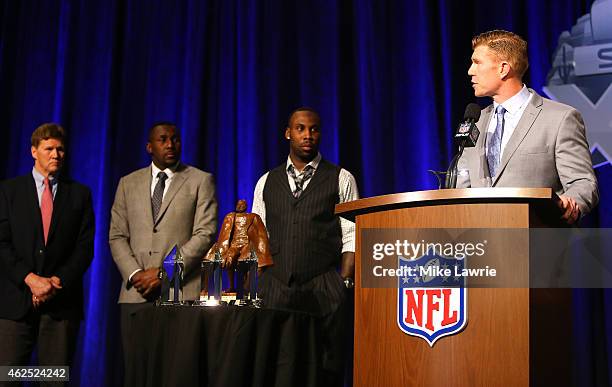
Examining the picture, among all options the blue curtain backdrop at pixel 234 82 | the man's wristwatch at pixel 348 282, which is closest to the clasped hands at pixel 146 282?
the man's wristwatch at pixel 348 282

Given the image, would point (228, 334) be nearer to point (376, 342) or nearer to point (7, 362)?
point (376, 342)

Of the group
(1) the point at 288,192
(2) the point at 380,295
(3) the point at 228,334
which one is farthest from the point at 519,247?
(1) the point at 288,192

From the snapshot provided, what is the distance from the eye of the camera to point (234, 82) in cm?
558

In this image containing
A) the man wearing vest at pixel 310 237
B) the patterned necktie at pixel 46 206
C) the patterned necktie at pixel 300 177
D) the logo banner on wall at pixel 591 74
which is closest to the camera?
the man wearing vest at pixel 310 237

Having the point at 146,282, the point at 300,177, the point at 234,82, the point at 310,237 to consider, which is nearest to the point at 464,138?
the point at 310,237

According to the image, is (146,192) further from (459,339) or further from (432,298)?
(459,339)

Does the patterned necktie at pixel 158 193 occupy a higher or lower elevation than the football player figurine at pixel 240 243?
higher

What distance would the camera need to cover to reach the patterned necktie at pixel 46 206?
429cm

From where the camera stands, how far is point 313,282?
3988 mm

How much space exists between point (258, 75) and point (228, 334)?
2.88 metres

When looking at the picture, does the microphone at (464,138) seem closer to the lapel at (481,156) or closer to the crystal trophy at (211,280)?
the lapel at (481,156)

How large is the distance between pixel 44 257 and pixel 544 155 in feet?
8.74

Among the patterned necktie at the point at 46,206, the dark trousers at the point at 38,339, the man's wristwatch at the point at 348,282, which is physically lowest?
the dark trousers at the point at 38,339

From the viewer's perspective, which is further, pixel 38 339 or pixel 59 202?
pixel 59 202
